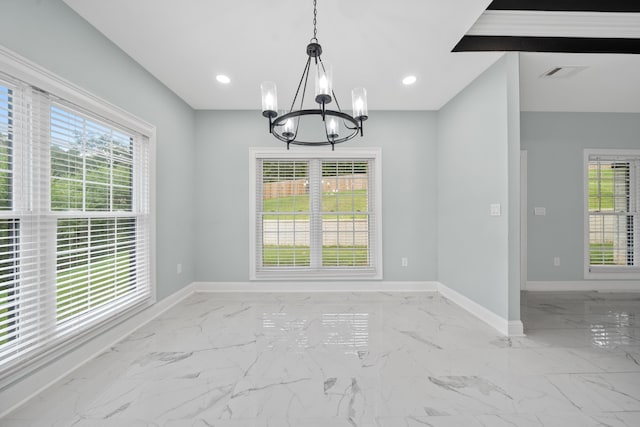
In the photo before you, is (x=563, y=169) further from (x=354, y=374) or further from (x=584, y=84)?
(x=354, y=374)

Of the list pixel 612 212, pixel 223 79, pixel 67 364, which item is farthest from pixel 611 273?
pixel 67 364

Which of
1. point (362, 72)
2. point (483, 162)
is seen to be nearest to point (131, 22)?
point (362, 72)

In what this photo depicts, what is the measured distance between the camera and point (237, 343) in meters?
2.34

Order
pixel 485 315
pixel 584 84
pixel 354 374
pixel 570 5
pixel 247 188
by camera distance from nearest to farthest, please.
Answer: pixel 354 374
pixel 570 5
pixel 485 315
pixel 584 84
pixel 247 188

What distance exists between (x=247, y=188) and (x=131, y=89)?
1.73 meters

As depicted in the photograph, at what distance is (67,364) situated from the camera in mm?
1915

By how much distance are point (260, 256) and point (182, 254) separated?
1026 mm

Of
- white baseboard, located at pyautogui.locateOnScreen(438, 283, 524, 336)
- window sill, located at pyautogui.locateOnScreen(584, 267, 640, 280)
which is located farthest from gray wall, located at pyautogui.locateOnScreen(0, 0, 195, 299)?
window sill, located at pyautogui.locateOnScreen(584, 267, 640, 280)

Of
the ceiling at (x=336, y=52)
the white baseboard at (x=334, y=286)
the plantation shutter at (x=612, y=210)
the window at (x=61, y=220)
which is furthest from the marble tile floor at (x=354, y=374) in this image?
the ceiling at (x=336, y=52)

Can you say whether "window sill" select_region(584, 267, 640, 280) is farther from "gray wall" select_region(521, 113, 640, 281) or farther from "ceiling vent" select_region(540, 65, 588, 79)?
"ceiling vent" select_region(540, 65, 588, 79)

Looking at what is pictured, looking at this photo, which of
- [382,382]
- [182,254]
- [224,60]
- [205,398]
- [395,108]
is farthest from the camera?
[395,108]

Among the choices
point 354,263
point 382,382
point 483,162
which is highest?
point 483,162

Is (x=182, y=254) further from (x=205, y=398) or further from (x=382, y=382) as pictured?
(x=382, y=382)

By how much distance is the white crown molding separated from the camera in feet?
7.50
